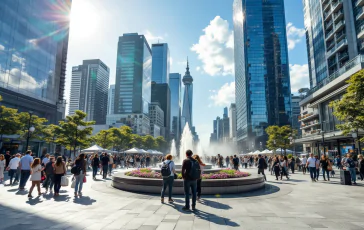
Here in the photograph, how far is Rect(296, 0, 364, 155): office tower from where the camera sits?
33.5m

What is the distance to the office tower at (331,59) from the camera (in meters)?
33.5

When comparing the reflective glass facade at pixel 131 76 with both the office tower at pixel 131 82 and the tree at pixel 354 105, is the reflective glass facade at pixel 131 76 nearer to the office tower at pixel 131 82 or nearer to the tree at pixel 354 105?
the office tower at pixel 131 82

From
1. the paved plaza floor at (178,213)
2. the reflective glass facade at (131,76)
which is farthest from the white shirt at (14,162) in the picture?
the reflective glass facade at (131,76)

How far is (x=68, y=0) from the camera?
63.8 m

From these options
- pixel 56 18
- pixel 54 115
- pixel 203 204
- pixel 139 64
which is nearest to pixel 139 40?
pixel 139 64

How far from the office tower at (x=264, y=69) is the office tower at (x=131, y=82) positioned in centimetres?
6984

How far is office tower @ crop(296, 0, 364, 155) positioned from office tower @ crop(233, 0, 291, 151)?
4224 cm

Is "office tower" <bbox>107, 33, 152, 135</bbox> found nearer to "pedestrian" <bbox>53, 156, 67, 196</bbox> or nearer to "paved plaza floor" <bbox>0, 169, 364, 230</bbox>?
"pedestrian" <bbox>53, 156, 67, 196</bbox>

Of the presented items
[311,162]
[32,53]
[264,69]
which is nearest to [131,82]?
[264,69]

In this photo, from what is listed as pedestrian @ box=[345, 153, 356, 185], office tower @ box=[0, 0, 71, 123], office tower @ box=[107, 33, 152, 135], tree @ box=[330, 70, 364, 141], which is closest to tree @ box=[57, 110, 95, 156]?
office tower @ box=[0, 0, 71, 123]

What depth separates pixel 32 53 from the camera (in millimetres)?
47656

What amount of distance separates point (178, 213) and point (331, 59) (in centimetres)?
5624

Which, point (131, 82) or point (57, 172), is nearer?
point (57, 172)

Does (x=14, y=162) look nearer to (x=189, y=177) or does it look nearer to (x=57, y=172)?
(x=57, y=172)
